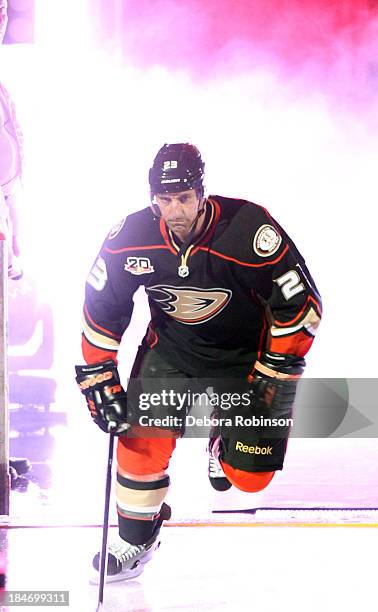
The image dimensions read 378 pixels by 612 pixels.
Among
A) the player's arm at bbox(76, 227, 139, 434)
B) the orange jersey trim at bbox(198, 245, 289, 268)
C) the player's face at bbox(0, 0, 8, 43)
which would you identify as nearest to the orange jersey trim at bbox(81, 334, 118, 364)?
the player's arm at bbox(76, 227, 139, 434)

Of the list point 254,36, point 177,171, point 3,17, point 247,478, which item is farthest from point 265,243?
point 3,17

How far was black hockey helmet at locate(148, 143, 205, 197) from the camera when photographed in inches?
97.3

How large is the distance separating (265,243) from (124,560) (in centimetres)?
108

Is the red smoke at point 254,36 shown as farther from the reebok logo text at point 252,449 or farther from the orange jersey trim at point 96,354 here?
the reebok logo text at point 252,449

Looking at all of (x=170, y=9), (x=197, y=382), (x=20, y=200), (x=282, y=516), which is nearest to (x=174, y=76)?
(x=170, y=9)

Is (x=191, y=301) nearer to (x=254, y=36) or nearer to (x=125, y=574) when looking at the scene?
(x=125, y=574)

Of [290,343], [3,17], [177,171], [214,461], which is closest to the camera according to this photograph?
[177,171]

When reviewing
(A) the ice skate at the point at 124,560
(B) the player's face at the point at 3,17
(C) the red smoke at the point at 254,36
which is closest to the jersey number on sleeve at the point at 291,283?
(A) the ice skate at the point at 124,560

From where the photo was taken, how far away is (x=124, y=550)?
2656 mm

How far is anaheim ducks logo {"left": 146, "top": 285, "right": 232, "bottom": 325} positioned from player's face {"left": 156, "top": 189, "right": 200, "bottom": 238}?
8.0 inches

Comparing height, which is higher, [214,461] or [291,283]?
[291,283]

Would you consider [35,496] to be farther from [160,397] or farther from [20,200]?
[20,200]

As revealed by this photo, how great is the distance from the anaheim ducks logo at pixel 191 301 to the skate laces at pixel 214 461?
0.42m

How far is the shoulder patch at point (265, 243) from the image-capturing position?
100 inches
